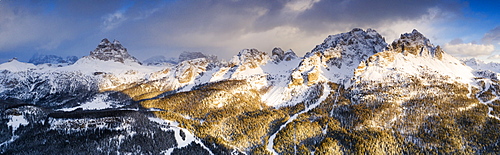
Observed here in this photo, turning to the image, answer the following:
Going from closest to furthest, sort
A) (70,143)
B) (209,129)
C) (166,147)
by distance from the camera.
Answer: (70,143) < (166,147) < (209,129)

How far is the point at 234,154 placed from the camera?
137 m

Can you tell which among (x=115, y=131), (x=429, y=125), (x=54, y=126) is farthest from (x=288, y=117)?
(x=54, y=126)

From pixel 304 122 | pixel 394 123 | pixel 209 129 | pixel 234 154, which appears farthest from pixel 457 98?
pixel 209 129

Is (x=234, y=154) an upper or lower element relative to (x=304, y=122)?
lower

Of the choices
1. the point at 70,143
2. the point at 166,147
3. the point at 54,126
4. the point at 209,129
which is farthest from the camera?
the point at 209,129

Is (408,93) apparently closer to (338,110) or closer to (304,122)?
(338,110)

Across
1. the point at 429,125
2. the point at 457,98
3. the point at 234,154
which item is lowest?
the point at 234,154

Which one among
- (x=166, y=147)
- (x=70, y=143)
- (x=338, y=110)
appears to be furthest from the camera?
(x=338, y=110)

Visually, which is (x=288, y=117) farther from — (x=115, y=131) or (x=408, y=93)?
(x=115, y=131)

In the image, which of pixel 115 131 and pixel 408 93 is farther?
pixel 408 93

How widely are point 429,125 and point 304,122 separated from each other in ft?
231

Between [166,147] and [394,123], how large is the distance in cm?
13422

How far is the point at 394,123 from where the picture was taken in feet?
502

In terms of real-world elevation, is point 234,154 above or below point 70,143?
below
